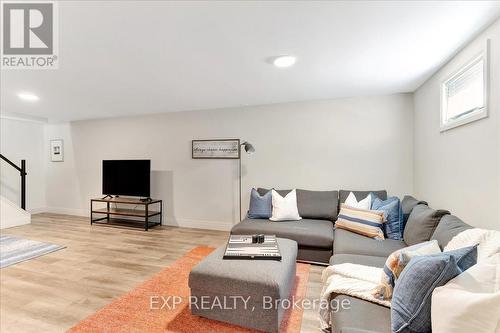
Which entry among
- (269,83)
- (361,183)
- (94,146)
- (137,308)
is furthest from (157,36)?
(94,146)

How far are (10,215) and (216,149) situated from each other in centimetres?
449

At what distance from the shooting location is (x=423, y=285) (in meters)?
1.09

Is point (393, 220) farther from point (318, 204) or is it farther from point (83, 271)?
point (83, 271)

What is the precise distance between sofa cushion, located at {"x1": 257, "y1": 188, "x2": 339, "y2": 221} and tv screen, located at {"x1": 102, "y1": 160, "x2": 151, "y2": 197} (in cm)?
304

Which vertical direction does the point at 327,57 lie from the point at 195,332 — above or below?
above

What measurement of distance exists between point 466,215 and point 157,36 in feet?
10.4

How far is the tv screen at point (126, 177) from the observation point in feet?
15.7

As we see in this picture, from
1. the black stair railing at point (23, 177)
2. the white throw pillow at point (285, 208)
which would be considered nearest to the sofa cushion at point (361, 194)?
A: the white throw pillow at point (285, 208)

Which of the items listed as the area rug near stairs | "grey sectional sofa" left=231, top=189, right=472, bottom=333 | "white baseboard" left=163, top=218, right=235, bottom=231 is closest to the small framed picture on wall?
the area rug near stairs

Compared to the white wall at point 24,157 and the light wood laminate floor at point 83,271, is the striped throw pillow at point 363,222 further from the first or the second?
the white wall at point 24,157

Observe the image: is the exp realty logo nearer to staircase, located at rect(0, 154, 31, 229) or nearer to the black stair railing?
staircase, located at rect(0, 154, 31, 229)

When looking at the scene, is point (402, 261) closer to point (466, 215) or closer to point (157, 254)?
point (466, 215)

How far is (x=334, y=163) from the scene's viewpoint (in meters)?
3.93

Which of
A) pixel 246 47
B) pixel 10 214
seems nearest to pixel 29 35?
pixel 246 47
